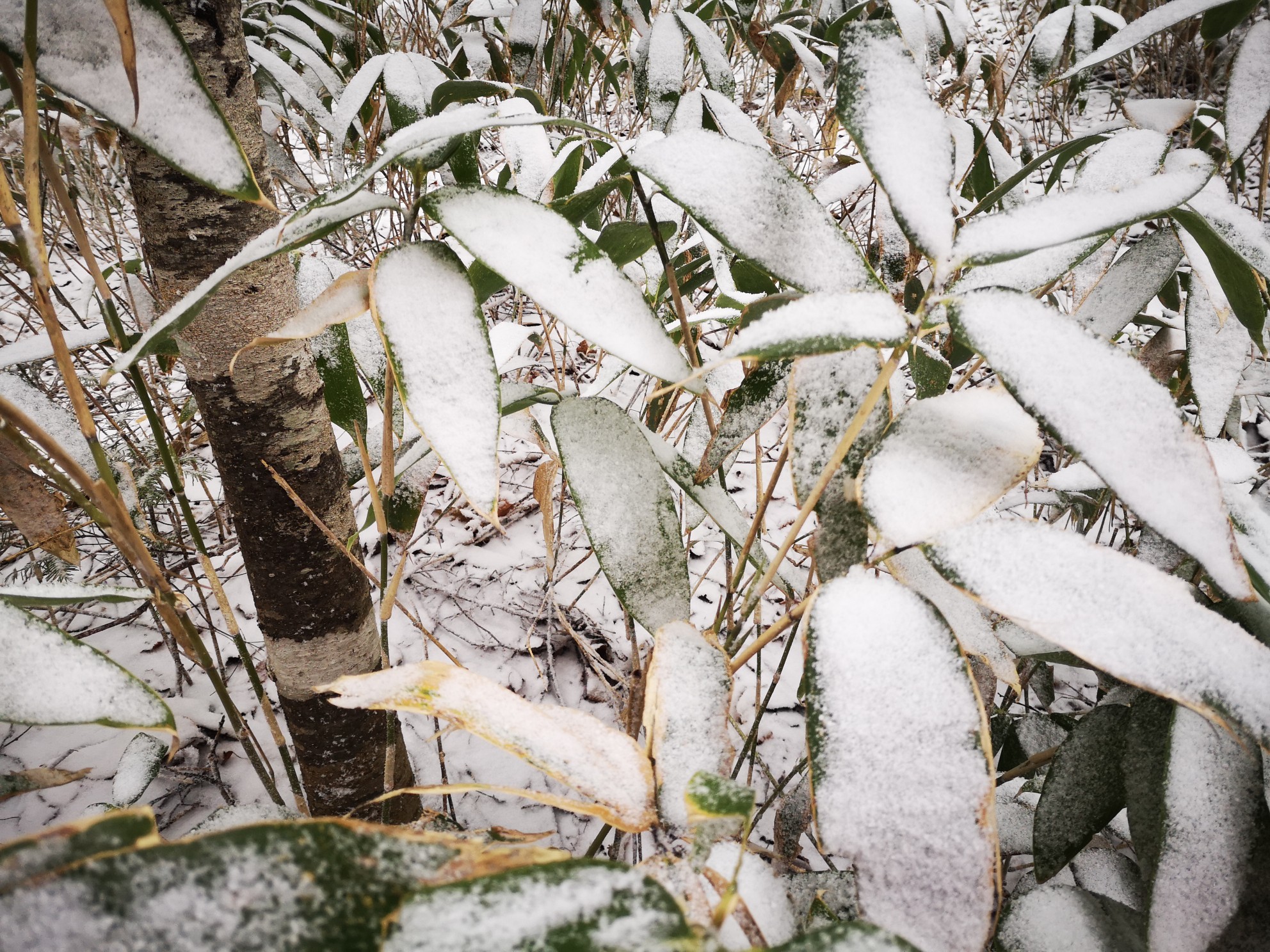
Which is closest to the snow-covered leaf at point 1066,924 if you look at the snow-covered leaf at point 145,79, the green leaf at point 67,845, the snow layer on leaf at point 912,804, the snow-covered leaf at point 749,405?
the snow layer on leaf at point 912,804

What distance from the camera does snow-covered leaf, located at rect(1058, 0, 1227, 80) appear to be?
568 mm

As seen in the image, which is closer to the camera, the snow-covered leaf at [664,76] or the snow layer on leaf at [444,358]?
the snow layer on leaf at [444,358]

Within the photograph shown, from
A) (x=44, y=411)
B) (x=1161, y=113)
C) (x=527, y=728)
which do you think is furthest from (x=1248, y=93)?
(x=44, y=411)

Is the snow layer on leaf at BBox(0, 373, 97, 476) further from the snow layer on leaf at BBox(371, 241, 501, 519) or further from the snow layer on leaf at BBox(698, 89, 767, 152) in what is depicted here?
the snow layer on leaf at BBox(698, 89, 767, 152)

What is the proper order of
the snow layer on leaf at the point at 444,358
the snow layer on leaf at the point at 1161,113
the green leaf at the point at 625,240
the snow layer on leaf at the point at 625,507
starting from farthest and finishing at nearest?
the snow layer on leaf at the point at 1161,113 → the green leaf at the point at 625,240 → the snow layer on leaf at the point at 625,507 → the snow layer on leaf at the point at 444,358

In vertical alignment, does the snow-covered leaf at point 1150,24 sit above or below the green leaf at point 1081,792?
above

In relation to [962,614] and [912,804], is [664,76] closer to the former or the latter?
[962,614]

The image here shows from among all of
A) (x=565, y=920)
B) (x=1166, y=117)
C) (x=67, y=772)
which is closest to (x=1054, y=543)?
(x=565, y=920)

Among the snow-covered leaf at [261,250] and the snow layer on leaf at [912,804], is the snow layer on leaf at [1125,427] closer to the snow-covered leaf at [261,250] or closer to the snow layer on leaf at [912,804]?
the snow layer on leaf at [912,804]

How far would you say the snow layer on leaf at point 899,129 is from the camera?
280 mm

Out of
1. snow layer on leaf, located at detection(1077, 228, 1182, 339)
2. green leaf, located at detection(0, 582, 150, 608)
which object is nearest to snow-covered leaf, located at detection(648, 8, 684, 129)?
snow layer on leaf, located at detection(1077, 228, 1182, 339)

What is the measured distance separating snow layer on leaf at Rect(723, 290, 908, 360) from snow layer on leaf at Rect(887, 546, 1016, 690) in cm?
17

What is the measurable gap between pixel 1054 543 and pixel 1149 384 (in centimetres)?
7

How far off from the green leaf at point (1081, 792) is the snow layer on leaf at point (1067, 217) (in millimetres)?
287
